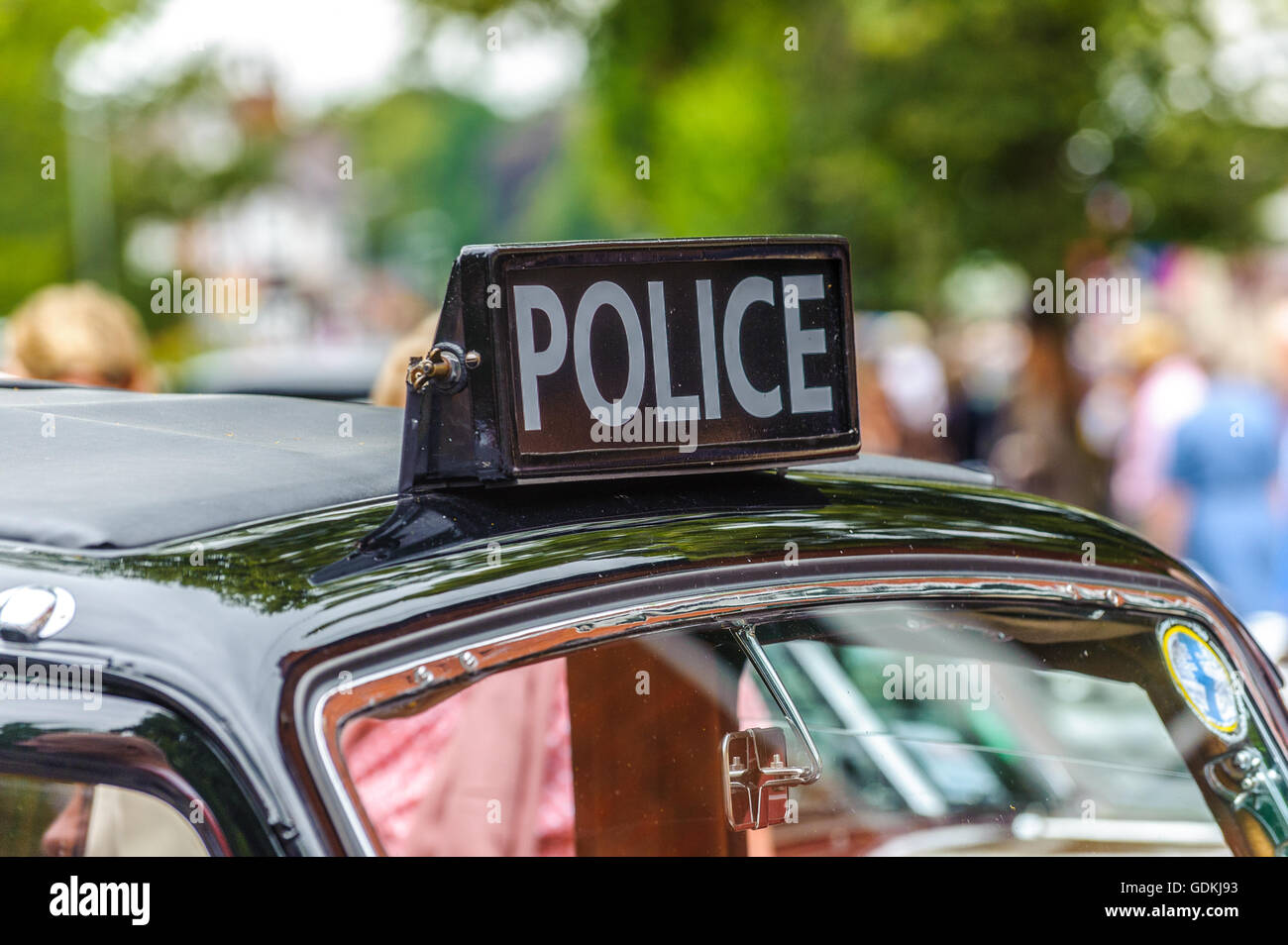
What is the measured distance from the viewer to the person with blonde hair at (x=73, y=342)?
3.98 m

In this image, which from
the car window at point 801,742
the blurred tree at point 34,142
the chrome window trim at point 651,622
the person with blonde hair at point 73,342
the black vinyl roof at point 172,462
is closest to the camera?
the chrome window trim at point 651,622

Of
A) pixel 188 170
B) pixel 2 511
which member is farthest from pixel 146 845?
pixel 188 170

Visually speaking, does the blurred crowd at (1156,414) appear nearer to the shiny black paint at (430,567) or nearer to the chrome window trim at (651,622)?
the chrome window trim at (651,622)

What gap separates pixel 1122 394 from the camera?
10797 millimetres

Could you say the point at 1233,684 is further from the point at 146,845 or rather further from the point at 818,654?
the point at 146,845

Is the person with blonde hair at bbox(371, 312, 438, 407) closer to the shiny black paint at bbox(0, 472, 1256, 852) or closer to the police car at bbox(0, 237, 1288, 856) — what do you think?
the police car at bbox(0, 237, 1288, 856)

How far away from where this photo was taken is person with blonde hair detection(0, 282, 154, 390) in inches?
157

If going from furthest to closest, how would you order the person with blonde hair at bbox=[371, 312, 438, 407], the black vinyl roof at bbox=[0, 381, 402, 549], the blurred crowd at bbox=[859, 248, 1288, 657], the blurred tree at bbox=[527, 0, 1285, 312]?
the blurred tree at bbox=[527, 0, 1285, 312] → the blurred crowd at bbox=[859, 248, 1288, 657] → the person with blonde hair at bbox=[371, 312, 438, 407] → the black vinyl roof at bbox=[0, 381, 402, 549]

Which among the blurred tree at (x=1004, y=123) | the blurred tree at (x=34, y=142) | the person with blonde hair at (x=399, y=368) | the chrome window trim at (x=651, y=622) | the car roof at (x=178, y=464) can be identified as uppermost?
the blurred tree at (x=34, y=142)

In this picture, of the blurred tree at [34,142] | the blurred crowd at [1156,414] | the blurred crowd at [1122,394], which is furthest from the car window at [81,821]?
the blurred tree at [34,142]

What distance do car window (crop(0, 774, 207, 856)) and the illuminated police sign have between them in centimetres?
46

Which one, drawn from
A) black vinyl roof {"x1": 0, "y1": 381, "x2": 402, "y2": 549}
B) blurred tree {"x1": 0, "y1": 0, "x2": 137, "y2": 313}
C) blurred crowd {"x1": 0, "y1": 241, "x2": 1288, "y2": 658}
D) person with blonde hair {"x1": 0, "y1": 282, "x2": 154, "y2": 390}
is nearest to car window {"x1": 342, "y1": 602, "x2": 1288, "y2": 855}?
black vinyl roof {"x1": 0, "y1": 381, "x2": 402, "y2": 549}

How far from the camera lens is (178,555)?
1.36 meters

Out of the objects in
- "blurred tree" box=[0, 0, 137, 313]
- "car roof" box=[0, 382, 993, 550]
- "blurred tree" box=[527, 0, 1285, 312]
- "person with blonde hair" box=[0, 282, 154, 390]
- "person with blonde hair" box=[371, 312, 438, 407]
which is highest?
"blurred tree" box=[0, 0, 137, 313]
